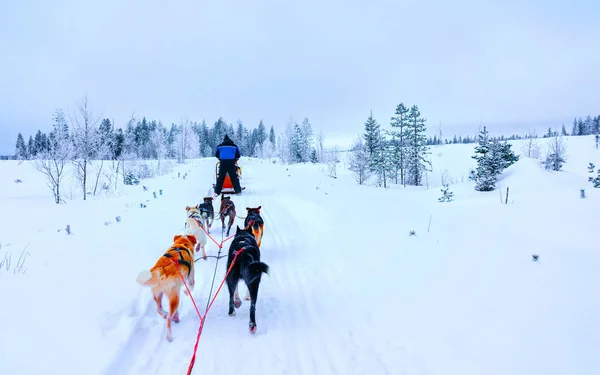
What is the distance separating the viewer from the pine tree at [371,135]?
34.0 metres

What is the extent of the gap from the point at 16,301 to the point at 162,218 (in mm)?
5225

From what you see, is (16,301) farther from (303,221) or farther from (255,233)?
(303,221)

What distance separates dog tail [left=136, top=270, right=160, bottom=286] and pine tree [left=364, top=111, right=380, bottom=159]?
3268 centimetres

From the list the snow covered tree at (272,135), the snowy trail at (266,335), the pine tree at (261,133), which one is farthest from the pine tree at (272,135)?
the snowy trail at (266,335)

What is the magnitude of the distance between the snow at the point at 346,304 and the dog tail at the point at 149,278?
2.52ft

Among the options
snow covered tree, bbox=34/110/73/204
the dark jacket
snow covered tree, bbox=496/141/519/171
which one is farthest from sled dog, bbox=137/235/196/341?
snow covered tree, bbox=496/141/519/171

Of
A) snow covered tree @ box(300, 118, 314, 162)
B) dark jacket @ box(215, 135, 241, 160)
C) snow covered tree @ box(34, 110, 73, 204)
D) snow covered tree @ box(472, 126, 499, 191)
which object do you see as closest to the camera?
dark jacket @ box(215, 135, 241, 160)

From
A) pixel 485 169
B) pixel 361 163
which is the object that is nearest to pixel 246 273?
pixel 485 169

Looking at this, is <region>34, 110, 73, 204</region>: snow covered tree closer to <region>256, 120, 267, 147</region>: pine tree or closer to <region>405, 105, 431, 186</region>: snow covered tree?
<region>405, 105, 431, 186</region>: snow covered tree

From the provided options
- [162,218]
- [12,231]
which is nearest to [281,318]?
[162,218]

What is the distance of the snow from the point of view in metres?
2.84

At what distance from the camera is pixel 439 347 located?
3141 millimetres

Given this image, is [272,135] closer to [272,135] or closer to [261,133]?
[272,135]

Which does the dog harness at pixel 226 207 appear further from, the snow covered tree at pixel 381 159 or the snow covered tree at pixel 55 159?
the snow covered tree at pixel 381 159
